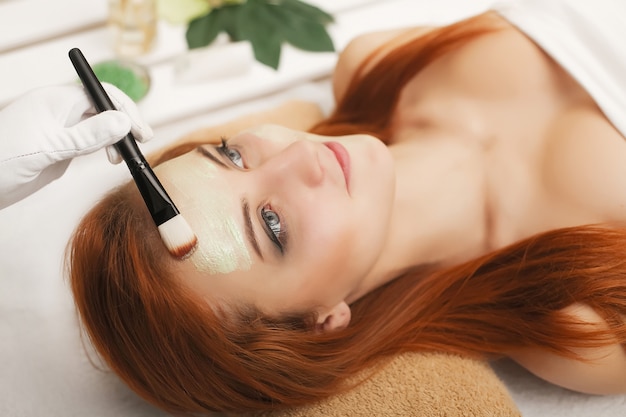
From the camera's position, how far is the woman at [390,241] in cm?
93

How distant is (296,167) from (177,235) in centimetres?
20

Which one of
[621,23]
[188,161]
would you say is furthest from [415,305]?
[621,23]

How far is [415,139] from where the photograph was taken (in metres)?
1.29

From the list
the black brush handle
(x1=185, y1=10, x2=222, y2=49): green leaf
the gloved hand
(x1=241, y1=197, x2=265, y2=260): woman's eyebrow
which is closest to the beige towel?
(x1=241, y1=197, x2=265, y2=260): woman's eyebrow

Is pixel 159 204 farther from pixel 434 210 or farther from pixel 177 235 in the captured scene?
pixel 434 210

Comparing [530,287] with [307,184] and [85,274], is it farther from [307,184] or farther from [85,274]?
[85,274]

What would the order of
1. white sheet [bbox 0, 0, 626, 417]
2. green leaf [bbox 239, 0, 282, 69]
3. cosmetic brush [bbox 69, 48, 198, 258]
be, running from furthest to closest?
green leaf [bbox 239, 0, 282, 69]
white sheet [bbox 0, 0, 626, 417]
cosmetic brush [bbox 69, 48, 198, 258]

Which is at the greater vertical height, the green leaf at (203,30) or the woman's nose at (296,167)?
the woman's nose at (296,167)

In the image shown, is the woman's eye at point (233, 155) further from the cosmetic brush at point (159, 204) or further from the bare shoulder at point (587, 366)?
the bare shoulder at point (587, 366)

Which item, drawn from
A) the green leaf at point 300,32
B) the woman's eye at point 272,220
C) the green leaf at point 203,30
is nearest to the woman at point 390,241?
the woman's eye at point 272,220

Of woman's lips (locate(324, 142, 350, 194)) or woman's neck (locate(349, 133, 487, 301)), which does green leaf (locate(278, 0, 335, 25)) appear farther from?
woman's lips (locate(324, 142, 350, 194))

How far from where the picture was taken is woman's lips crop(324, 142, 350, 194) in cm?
100

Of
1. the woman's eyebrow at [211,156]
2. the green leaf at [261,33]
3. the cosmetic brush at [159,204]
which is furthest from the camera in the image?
the green leaf at [261,33]

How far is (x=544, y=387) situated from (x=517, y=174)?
377 mm
